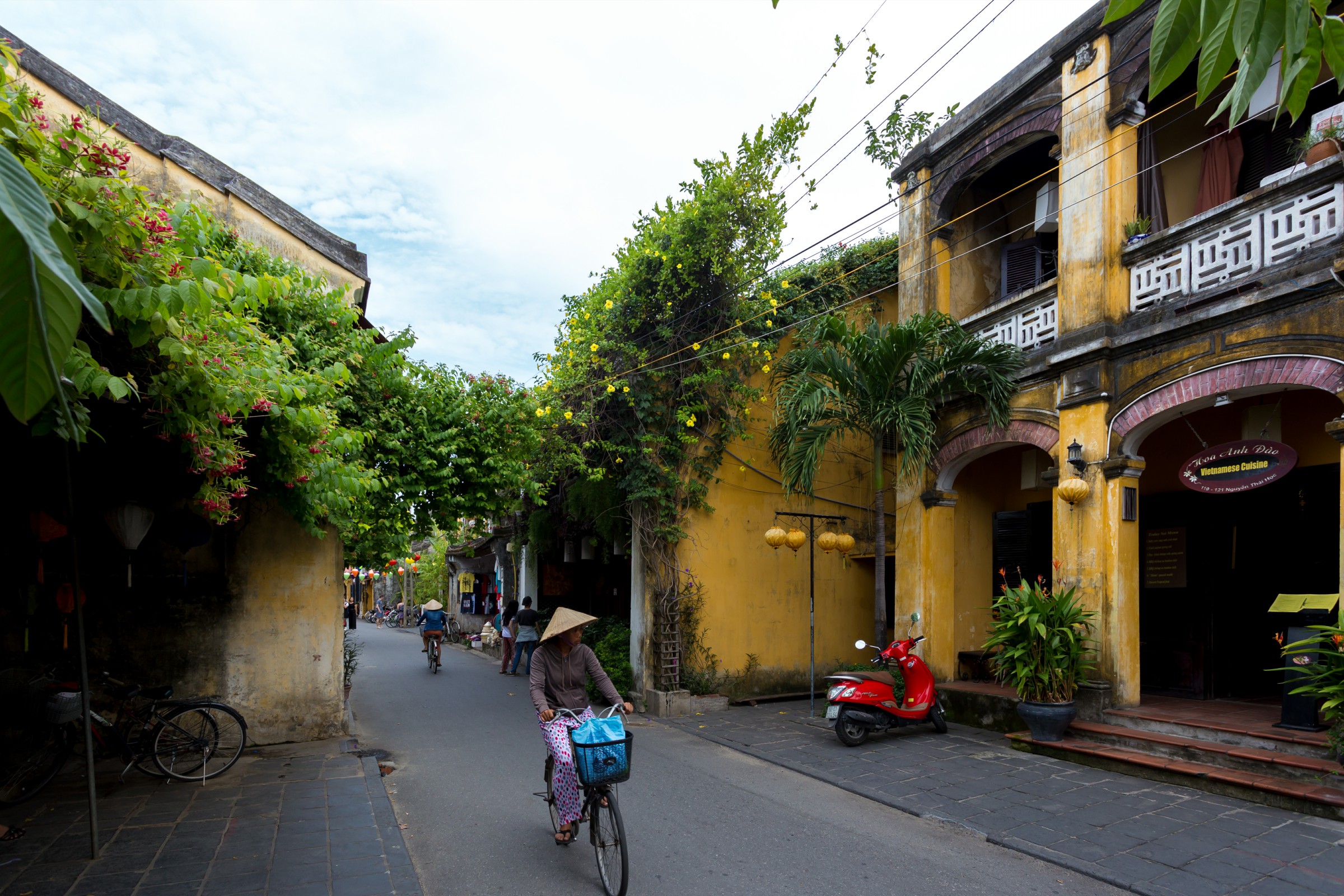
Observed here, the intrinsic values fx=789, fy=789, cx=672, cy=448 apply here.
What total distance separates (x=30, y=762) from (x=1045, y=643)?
9.20 m

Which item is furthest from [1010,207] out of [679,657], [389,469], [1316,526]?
[389,469]

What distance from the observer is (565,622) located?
18.5 feet

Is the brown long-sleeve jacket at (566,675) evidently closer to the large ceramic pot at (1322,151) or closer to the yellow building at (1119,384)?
the yellow building at (1119,384)

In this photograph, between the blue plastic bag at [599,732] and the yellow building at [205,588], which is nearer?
the blue plastic bag at [599,732]

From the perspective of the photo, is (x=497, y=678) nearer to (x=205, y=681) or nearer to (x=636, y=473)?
(x=636, y=473)

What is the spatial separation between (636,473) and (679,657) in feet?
8.99

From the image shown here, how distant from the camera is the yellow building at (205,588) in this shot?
7324mm

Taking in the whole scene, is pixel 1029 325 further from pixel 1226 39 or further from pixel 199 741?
pixel 199 741

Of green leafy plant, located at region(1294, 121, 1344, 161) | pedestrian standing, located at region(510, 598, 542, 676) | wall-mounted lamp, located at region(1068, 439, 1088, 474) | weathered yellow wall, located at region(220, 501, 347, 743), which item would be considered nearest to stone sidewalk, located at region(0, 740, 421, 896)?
weathered yellow wall, located at region(220, 501, 347, 743)

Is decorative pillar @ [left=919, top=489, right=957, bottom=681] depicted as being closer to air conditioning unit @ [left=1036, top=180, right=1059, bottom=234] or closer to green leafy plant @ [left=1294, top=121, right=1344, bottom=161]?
air conditioning unit @ [left=1036, top=180, right=1059, bottom=234]

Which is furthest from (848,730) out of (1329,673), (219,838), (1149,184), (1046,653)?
(1149,184)

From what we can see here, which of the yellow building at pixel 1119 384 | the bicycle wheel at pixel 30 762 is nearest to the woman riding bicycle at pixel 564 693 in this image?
the bicycle wheel at pixel 30 762

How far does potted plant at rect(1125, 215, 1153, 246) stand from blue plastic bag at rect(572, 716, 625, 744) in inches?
294

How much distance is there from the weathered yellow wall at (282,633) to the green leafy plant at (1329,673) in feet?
29.2
